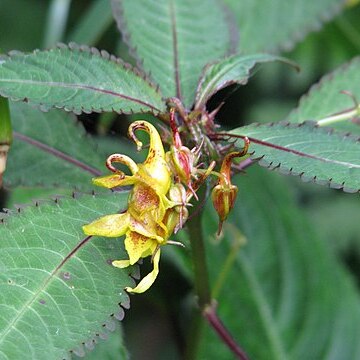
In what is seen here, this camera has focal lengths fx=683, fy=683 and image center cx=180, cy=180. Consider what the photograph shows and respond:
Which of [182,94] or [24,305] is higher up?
[182,94]

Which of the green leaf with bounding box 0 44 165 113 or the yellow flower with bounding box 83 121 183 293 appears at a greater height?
the green leaf with bounding box 0 44 165 113

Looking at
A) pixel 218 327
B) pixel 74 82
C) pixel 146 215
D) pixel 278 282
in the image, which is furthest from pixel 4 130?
pixel 278 282

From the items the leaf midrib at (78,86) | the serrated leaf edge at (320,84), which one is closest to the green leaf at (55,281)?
the leaf midrib at (78,86)

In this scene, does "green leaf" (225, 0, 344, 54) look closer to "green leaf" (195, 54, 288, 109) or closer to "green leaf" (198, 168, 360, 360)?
"green leaf" (198, 168, 360, 360)

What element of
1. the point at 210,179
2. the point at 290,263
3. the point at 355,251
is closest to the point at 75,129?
the point at 210,179

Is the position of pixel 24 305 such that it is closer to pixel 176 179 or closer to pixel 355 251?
pixel 176 179

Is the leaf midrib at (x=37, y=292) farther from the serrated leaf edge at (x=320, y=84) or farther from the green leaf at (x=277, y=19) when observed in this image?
the green leaf at (x=277, y=19)

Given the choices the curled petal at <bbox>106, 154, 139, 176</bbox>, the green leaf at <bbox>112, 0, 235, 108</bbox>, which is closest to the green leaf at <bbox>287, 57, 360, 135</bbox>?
the green leaf at <bbox>112, 0, 235, 108</bbox>
